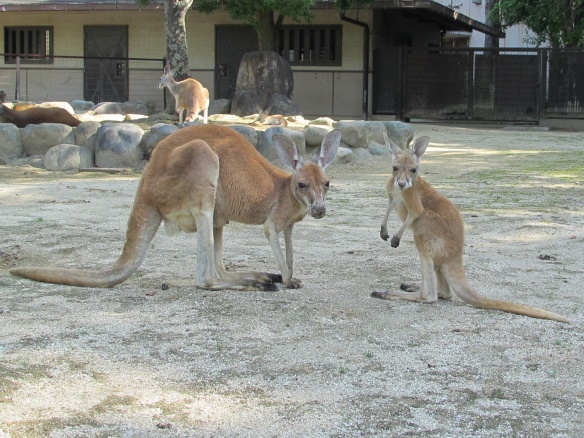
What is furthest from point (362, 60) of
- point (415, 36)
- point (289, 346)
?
point (289, 346)

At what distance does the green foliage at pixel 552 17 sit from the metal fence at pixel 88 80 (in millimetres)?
9728

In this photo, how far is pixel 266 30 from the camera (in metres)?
21.2

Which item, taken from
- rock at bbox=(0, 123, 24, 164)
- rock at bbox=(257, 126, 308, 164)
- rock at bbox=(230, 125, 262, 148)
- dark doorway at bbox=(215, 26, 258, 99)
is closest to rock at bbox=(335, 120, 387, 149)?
rock at bbox=(257, 126, 308, 164)

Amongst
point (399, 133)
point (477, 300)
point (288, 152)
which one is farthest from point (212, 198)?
point (399, 133)

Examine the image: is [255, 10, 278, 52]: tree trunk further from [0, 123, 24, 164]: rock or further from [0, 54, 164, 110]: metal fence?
[0, 123, 24, 164]: rock

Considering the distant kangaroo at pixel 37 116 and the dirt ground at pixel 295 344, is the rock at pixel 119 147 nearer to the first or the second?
the distant kangaroo at pixel 37 116

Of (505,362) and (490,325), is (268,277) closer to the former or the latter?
(490,325)

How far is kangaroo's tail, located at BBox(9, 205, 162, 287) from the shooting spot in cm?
518

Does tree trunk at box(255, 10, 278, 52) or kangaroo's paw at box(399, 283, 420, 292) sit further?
tree trunk at box(255, 10, 278, 52)

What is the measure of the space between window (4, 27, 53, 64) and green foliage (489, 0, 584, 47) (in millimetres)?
12756

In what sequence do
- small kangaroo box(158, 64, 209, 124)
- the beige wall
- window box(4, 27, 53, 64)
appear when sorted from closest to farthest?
small kangaroo box(158, 64, 209, 124) < the beige wall < window box(4, 27, 53, 64)

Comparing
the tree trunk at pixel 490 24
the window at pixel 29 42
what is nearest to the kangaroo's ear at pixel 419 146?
the window at pixel 29 42

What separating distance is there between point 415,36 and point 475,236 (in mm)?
19625

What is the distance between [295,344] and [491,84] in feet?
60.9
